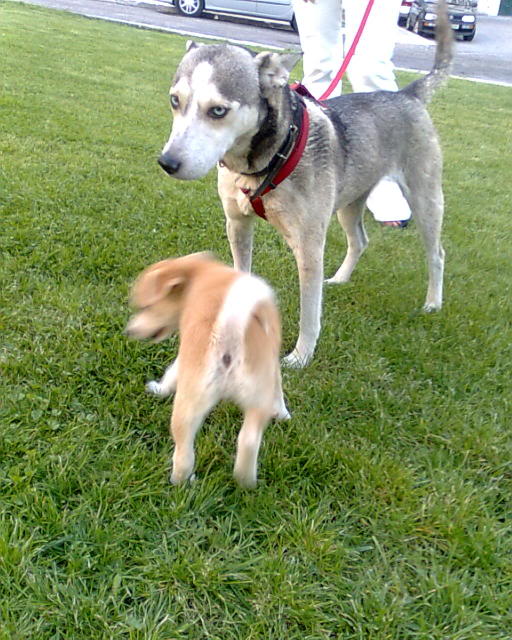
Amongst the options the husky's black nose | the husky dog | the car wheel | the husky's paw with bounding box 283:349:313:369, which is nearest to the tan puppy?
the husky's black nose

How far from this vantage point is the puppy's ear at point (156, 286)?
2123 mm

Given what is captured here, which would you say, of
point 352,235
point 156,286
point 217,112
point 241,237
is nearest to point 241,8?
point 352,235

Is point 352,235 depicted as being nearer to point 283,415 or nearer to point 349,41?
point 349,41

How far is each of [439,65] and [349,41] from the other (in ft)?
2.56

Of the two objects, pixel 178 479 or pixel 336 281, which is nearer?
pixel 178 479

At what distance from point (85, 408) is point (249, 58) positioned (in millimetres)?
1802

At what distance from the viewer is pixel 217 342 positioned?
185 centimetres

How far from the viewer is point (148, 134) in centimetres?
663

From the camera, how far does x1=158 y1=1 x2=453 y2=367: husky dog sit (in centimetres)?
254

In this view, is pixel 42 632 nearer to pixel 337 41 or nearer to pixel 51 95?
pixel 337 41

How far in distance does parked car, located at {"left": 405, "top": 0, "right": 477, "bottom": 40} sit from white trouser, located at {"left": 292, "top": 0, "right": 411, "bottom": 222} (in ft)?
73.3

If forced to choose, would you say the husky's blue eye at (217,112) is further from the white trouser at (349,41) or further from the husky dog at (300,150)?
the white trouser at (349,41)

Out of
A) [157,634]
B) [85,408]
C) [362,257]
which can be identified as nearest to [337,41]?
[362,257]

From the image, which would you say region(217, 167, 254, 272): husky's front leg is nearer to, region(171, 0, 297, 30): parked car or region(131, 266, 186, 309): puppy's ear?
region(131, 266, 186, 309): puppy's ear
